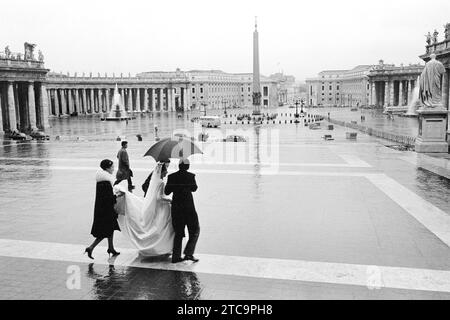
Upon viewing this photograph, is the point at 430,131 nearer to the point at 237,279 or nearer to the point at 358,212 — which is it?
the point at 358,212

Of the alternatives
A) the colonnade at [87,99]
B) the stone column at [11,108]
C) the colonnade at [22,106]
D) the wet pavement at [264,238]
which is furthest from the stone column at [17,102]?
the colonnade at [87,99]

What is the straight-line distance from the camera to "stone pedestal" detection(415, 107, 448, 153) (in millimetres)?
24734

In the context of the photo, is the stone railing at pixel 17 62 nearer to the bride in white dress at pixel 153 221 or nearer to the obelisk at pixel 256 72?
the obelisk at pixel 256 72

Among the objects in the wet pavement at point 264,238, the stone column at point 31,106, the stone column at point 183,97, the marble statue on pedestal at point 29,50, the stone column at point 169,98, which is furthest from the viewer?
the stone column at point 183,97

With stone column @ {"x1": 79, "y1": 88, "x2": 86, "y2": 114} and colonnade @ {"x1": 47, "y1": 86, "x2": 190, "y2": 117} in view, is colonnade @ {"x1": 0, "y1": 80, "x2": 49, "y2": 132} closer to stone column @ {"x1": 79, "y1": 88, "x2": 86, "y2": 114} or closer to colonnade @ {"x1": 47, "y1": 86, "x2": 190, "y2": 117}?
colonnade @ {"x1": 47, "y1": 86, "x2": 190, "y2": 117}

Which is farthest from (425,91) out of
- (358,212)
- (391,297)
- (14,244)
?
(14,244)

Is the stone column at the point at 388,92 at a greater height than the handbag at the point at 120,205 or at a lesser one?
greater

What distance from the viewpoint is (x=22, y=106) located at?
63.2 m

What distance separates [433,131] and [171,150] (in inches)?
788

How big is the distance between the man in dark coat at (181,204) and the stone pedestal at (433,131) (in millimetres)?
19538

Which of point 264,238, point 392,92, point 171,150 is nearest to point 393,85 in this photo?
point 392,92

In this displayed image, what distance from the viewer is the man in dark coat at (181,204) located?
889 cm

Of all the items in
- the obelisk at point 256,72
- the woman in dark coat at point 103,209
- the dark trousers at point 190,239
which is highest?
the obelisk at point 256,72
